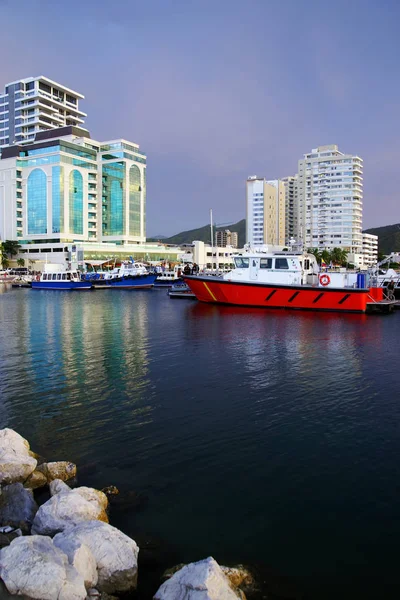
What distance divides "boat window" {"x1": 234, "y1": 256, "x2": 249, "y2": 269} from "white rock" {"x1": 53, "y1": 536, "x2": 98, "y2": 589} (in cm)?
3173

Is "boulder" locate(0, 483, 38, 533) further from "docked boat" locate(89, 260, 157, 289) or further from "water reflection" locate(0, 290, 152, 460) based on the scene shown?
"docked boat" locate(89, 260, 157, 289)

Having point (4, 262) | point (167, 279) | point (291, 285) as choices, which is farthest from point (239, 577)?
point (4, 262)

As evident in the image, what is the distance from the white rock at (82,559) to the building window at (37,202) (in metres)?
110

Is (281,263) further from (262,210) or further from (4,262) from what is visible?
(262,210)

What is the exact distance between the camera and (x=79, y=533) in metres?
5.81

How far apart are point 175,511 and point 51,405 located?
6371 mm

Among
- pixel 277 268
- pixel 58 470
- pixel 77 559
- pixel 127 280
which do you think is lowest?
pixel 58 470

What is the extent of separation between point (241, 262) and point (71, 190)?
83.1 metres

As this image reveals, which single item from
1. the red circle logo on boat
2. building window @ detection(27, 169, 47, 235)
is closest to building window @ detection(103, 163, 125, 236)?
building window @ detection(27, 169, 47, 235)

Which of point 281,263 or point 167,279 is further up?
point 281,263

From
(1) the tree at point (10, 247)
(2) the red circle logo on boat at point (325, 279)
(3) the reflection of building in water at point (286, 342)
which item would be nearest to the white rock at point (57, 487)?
(3) the reflection of building in water at point (286, 342)

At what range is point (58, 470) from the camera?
27.2ft

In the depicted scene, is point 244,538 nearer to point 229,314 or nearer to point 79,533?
point 79,533

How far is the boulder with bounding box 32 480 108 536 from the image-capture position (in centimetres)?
635
